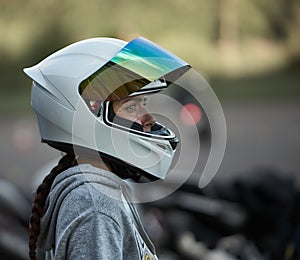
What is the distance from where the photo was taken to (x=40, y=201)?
8.11 ft

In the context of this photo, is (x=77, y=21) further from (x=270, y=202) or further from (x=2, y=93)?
(x=270, y=202)

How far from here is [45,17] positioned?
16.1m

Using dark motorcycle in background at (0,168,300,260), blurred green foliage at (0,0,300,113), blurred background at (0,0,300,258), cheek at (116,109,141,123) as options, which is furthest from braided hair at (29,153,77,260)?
blurred green foliage at (0,0,300,113)

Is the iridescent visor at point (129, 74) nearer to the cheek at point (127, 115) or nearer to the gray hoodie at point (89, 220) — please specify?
the cheek at point (127, 115)

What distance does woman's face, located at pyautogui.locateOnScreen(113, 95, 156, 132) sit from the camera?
2346mm

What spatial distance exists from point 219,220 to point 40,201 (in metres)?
2.71

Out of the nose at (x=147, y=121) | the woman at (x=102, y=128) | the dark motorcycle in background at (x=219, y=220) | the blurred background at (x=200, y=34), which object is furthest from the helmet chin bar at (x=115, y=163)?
the blurred background at (x=200, y=34)

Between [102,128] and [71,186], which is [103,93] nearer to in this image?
[102,128]

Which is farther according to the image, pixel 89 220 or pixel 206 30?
pixel 206 30

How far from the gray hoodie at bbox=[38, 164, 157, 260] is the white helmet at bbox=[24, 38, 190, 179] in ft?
0.27

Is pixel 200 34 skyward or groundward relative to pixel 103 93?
groundward

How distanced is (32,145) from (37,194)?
988cm

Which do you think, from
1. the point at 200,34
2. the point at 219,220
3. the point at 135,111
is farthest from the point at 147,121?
the point at 200,34

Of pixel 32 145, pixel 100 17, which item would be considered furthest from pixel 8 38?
pixel 32 145
